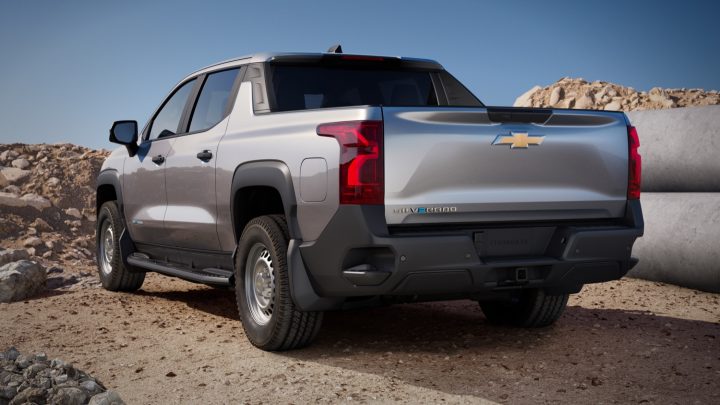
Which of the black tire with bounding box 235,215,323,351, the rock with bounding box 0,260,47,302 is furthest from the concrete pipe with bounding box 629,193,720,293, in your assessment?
the rock with bounding box 0,260,47,302

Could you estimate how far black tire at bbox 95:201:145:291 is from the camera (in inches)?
327

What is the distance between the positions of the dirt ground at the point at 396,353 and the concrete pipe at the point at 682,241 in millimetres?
426

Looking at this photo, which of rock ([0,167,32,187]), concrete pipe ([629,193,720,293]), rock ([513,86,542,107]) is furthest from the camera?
rock ([513,86,542,107])

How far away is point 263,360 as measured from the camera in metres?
5.34

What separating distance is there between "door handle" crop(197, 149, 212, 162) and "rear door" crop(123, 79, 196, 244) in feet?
2.53

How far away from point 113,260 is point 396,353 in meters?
3.96

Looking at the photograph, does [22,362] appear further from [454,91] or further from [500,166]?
[454,91]

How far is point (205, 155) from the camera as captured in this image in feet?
20.5

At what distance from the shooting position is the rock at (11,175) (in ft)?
58.1

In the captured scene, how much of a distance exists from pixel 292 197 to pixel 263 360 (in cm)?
108

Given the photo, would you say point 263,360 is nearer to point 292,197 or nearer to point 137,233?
point 292,197

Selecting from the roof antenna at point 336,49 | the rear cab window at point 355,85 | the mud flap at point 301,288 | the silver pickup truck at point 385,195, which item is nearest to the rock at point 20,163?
the silver pickup truck at point 385,195

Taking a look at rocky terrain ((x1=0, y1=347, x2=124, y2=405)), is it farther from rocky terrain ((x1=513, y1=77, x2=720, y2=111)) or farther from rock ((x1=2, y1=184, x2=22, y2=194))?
rocky terrain ((x1=513, y1=77, x2=720, y2=111))

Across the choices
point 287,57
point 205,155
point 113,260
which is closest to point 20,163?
point 113,260
